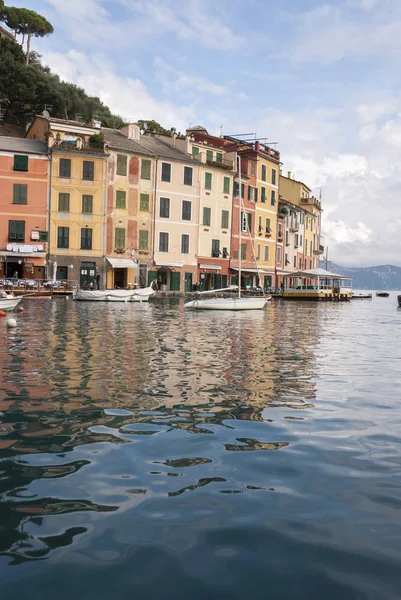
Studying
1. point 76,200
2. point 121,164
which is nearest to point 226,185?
point 121,164

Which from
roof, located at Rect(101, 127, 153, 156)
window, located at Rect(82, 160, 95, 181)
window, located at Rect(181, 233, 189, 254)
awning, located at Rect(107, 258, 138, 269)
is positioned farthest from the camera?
window, located at Rect(181, 233, 189, 254)

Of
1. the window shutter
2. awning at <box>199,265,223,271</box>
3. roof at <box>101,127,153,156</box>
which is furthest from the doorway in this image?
roof at <box>101,127,153,156</box>

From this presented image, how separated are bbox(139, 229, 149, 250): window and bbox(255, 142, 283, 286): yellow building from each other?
17.4 metres

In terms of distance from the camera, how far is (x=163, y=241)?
2146 inches

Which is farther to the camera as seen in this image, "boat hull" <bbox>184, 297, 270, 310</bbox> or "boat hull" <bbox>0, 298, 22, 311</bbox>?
"boat hull" <bbox>184, 297, 270, 310</bbox>

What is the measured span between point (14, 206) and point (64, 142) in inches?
265

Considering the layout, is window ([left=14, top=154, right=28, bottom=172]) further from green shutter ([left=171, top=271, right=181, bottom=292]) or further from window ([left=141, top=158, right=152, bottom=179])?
green shutter ([left=171, top=271, right=181, bottom=292])

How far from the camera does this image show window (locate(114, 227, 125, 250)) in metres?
50.6

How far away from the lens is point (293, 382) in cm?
1100

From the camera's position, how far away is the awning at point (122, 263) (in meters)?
49.5

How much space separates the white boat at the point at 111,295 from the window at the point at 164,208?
1337 cm

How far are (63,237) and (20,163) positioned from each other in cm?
659

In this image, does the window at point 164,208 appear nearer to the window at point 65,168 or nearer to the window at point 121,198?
the window at point 121,198

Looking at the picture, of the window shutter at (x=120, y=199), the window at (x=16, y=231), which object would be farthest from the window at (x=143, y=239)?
the window at (x=16, y=231)
